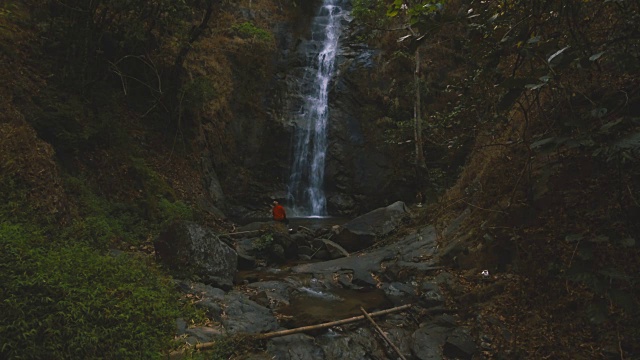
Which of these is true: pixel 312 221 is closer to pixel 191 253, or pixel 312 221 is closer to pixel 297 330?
pixel 191 253

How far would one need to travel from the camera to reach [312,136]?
18328 millimetres

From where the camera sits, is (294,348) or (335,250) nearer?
(294,348)

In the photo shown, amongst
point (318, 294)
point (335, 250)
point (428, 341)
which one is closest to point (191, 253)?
point (318, 294)

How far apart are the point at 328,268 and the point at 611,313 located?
5.22 meters

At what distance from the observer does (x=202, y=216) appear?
1076 cm

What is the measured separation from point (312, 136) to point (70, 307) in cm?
1535

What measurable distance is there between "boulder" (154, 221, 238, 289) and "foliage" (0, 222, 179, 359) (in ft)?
5.77

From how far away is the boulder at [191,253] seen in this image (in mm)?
6273

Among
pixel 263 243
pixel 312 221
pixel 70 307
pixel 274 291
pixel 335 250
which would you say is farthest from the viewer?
pixel 312 221

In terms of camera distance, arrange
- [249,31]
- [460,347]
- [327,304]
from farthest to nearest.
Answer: [249,31] < [327,304] < [460,347]

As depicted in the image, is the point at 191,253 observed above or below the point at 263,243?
above

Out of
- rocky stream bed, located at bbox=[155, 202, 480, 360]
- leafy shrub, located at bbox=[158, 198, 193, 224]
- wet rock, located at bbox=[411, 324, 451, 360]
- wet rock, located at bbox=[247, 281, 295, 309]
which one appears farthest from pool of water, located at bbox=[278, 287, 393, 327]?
leafy shrub, located at bbox=[158, 198, 193, 224]

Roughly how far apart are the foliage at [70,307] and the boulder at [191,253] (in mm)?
1757

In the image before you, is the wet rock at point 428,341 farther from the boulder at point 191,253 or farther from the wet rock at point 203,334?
the boulder at point 191,253
